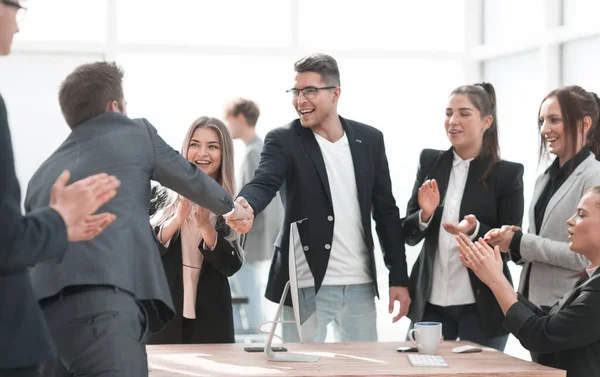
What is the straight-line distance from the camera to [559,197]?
10.9 ft

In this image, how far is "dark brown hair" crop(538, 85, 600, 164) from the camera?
132 inches

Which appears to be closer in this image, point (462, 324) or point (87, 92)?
point (87, 92)

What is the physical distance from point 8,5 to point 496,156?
91.5 inches

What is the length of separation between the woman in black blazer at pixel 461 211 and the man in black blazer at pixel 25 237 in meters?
1.89

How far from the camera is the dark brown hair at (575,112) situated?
11.0 ft

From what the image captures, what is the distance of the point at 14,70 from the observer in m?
6.29

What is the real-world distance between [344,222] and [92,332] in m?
1.59

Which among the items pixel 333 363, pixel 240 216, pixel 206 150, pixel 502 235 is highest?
pixel 206 150

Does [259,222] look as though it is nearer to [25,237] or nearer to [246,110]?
[246,110]

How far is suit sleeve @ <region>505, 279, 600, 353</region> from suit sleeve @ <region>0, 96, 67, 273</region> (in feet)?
5.37

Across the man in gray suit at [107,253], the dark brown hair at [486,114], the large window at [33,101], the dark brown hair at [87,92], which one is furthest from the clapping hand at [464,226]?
the large window at [33,101]

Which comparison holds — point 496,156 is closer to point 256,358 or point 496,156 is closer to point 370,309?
point 370,309

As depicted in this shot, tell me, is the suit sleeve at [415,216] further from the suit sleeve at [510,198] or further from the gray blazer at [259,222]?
the gray blazer at [259,222]

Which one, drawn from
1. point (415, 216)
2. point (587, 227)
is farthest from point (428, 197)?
point (587, 227)
